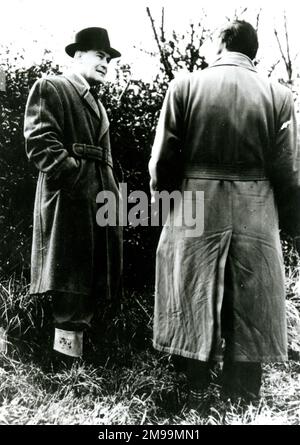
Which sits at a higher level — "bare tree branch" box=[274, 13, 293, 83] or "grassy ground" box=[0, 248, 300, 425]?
"bare tree branch" box=[274, 13, 293, 83]

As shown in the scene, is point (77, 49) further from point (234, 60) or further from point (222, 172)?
point (222, 172)

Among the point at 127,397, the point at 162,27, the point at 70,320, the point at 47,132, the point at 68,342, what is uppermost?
the point at 162,27

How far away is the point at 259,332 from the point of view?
9.59 ft

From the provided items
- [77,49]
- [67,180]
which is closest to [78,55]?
[77,49]

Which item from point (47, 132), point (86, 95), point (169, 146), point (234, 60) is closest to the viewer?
point (169, 146)

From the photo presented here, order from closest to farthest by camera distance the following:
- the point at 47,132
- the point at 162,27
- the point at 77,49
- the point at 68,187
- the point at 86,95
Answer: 1. the point at 47,132
2. the point at 68,187
3. the point at 86,95
4. the point at 77,49
5. the point at 162,27

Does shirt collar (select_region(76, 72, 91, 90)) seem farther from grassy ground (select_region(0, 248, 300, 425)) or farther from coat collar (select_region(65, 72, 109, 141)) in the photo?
grassy ground (select_region(0, 248, 300, 425))

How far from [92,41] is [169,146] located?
1.03m

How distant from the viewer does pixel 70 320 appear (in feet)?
10.8

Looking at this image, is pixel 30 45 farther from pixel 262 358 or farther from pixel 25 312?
pixel 262 358


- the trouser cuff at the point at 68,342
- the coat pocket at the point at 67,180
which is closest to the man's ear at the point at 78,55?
the coat pocket at the point at 67,180

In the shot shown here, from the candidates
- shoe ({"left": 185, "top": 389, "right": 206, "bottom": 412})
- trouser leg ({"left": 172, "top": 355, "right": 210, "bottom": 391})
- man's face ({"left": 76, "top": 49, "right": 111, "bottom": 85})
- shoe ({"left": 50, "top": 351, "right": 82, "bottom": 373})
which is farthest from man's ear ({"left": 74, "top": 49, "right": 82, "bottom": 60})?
shoe ({"left": 185, "top": 389, "right": 206, "bottom": 412})

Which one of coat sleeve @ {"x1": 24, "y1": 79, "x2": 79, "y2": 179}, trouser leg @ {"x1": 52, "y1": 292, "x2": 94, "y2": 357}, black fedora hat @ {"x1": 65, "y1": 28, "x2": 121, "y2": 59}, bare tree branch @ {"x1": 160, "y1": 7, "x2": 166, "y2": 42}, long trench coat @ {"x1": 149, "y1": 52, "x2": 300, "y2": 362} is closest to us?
long trench coat @ {"x1": 149, "y1": 52, "x2": 300, "y2": 362}

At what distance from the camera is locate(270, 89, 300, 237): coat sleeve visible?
9.81 feet
